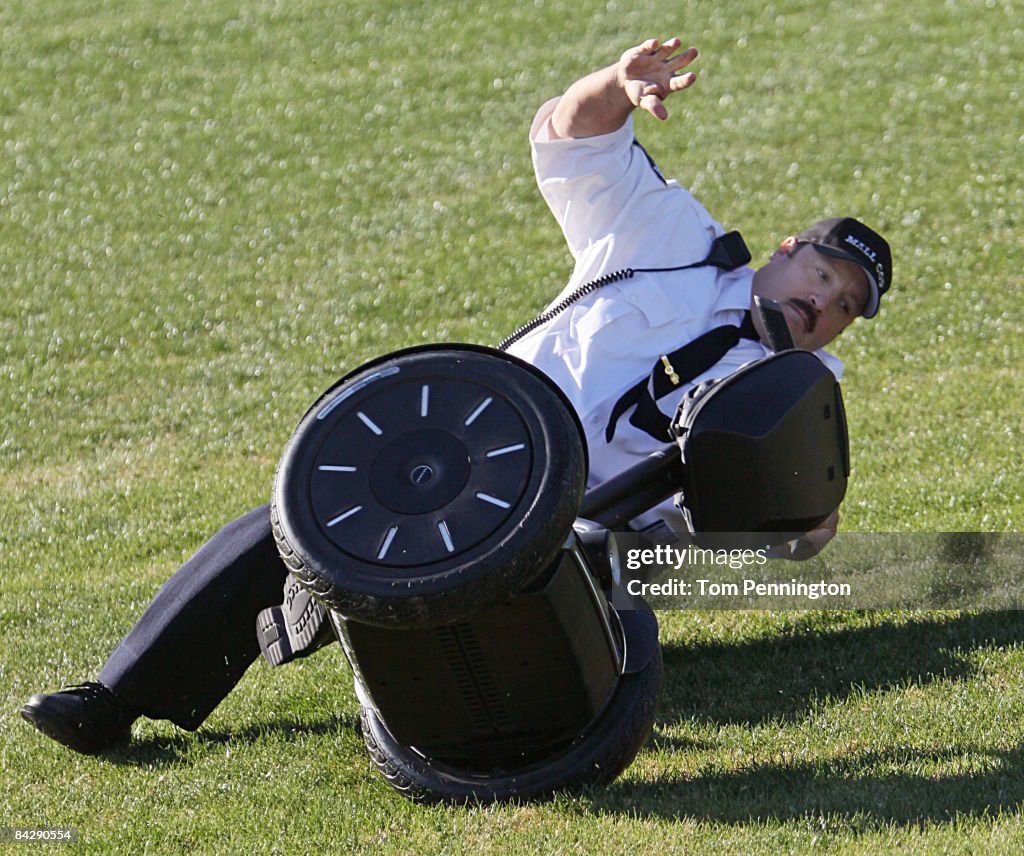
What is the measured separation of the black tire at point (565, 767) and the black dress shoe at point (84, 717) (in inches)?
35.4

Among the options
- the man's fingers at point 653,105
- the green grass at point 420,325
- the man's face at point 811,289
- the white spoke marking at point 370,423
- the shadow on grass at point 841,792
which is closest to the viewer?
the white spoke marking at point 370,423

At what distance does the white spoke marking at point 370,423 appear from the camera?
3164mm

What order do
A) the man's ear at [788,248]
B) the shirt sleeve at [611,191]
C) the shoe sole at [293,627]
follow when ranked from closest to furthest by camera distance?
the shoe sole at [293,627] < the shirt sleeve at [611,191] < the man's ear at [788,248]

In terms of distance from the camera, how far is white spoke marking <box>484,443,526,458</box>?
3076mm

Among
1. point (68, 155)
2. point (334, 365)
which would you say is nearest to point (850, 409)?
point (334, 365)

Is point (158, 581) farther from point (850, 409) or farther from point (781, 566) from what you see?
point (850, 409)

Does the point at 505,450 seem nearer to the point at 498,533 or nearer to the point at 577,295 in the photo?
the point at 498,533

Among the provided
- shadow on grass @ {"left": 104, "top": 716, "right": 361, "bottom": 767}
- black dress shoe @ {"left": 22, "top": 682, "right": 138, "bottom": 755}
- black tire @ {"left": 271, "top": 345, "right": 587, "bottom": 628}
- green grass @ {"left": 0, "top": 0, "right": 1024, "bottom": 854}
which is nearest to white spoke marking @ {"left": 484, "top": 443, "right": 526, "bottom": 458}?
black tire @ {"left": 271, "top": 345, "right": 587, "bottom": 628}

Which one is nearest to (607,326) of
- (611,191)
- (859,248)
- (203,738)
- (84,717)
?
(611,191)

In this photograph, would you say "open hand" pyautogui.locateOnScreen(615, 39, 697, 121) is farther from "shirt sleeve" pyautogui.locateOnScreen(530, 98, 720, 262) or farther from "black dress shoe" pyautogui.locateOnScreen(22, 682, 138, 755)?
"black dress shoe" pyautogui.locateOnScreen(22, 682, 138, 755)

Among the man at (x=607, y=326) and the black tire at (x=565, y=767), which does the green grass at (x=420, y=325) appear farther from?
the man at (x=607, y=326)

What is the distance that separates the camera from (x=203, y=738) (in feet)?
13.4

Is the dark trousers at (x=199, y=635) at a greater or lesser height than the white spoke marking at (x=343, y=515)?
lesser

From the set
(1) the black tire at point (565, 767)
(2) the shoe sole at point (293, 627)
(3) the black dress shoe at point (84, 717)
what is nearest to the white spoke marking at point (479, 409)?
(2) the shoe sole at point (293, 627)
